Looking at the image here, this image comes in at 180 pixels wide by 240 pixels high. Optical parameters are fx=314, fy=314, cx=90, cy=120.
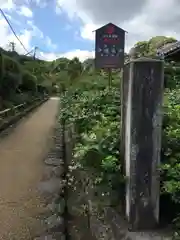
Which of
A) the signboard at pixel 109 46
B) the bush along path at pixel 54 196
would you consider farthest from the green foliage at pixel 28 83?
the signboard at pixel 109 46

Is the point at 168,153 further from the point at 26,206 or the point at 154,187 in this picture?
the point at 26,206

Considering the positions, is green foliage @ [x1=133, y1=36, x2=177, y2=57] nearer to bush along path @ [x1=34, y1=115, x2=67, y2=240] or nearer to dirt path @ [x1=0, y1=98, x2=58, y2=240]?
bush along path @ [x1=34, y1=115, x2=67, y2=240]

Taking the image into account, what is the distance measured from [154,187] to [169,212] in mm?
416

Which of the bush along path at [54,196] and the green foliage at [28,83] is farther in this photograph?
the green foliage at [28,83]

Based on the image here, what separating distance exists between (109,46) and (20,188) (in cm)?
412

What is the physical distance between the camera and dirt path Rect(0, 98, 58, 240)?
4.12m

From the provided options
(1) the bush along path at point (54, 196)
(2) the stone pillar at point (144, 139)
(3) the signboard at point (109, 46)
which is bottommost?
(1) the bush along path at point (54, 196)

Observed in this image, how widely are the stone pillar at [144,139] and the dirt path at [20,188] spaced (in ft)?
5.02

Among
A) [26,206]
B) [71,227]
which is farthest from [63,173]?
[71,227]

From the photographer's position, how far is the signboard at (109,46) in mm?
7695

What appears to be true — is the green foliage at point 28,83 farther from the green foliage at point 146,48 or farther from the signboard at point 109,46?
the signboard at point 109,46

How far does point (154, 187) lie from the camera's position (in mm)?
3203

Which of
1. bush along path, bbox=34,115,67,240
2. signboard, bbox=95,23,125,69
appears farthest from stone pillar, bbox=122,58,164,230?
signboard, bbox=95,23,125,69

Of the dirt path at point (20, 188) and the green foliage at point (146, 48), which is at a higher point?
the green foliage at point (146, 48)
